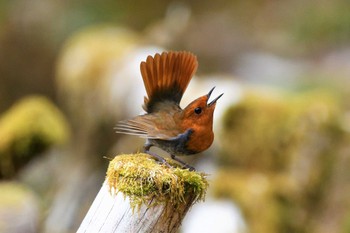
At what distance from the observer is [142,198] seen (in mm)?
3109

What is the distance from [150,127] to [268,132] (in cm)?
393

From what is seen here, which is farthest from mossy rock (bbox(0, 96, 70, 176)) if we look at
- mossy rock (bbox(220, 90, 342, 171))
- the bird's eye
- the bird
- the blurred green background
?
the bird's eye

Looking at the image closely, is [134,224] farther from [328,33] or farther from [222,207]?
[328,33]

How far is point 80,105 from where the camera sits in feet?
31.7

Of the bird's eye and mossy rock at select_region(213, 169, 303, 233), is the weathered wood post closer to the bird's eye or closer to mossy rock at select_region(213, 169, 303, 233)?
the bird's eye

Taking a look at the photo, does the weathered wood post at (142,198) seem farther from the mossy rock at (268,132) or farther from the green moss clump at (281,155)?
the mossy rock at (268,132)

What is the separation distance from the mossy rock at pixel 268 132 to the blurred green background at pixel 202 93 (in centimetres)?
1

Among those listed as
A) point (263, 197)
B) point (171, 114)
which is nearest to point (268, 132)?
point (263, 197)

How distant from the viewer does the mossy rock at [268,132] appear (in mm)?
7340

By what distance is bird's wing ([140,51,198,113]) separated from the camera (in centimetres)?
373

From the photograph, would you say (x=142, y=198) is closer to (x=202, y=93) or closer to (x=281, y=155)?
(x=281, y=155)

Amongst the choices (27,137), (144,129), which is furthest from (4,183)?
(144,129)

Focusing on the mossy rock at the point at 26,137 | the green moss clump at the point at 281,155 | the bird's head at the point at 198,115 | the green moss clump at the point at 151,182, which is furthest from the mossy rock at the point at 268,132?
the green moss clump at the point at 151,182

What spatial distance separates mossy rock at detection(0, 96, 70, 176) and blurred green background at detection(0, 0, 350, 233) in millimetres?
12
